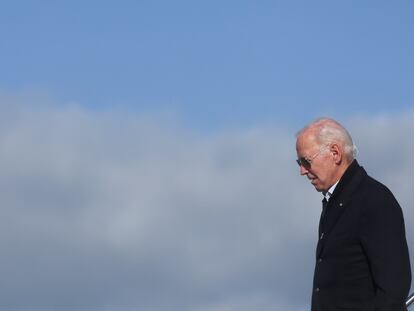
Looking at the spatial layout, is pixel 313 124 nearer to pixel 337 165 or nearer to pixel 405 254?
pixel 337 165

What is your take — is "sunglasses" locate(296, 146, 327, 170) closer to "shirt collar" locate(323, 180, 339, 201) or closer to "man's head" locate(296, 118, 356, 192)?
"man's head" locate(296, 118, 356, 192)

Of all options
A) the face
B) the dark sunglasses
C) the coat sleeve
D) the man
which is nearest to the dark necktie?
the man

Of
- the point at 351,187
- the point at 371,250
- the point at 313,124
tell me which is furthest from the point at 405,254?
the point at 313,124

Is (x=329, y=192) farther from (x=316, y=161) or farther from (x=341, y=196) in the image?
(x=316, y=161)

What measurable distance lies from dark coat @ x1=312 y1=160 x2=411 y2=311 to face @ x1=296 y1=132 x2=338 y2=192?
0.07 metres

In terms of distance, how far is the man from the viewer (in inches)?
169

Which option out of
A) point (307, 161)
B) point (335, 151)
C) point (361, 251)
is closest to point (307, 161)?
point (307, 161)

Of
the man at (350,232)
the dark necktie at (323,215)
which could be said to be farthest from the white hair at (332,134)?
the dark necktie at (323,215)

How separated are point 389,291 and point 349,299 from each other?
9.2 inches

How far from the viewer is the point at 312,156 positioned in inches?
178

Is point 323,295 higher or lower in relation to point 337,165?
lower

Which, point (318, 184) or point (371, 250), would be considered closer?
point (371, 250)

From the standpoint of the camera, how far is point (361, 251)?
443cm

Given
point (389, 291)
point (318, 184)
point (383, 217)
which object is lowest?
point (389, 291)
